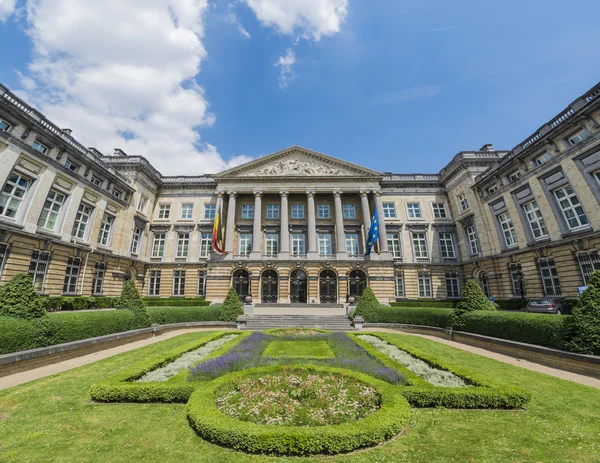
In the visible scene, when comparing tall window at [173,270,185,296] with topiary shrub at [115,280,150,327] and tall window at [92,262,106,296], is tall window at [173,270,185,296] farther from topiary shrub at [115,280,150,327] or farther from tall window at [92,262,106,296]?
topiary shrub at [115,280,150,327]

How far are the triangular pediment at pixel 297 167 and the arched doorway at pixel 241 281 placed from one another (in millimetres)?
12455

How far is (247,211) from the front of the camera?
37062 mm

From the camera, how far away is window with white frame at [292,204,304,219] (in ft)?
121

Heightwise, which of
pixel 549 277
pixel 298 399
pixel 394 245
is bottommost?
pixel 298 399

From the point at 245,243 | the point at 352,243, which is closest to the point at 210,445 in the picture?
the point at 245,243

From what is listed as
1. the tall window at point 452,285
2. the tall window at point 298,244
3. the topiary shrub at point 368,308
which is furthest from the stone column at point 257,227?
the tall window at point 452,285

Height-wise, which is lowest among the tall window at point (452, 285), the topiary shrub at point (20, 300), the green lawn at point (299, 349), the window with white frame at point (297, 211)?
the green lawn at point (299, 349)

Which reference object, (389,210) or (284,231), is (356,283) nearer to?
(284,231)

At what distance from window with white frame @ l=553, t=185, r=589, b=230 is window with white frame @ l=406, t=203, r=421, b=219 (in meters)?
15.6

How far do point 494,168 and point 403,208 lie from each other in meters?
11.5

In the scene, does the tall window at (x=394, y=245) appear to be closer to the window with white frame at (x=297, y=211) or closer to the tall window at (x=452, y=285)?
the tall window at (x=452, y=285)

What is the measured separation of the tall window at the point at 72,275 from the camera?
78.0 ft

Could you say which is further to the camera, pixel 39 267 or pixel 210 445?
pixel 39 267

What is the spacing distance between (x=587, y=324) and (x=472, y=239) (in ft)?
85.0
